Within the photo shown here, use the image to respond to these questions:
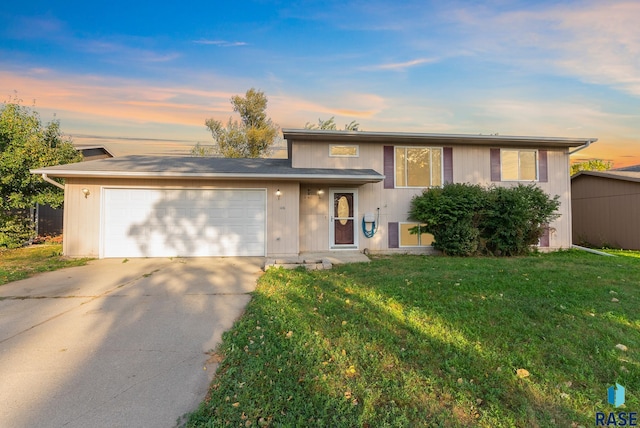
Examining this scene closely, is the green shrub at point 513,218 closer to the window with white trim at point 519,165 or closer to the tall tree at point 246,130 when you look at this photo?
the window with white trim at point 519,165

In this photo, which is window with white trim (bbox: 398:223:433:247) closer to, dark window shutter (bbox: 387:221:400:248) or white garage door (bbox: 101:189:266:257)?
dark window shutter (bbox: 387:221:400:248)

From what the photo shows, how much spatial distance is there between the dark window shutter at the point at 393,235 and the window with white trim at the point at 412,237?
0.45ft

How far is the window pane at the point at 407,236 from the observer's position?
9.96 m

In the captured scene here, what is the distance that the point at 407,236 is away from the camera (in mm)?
9977

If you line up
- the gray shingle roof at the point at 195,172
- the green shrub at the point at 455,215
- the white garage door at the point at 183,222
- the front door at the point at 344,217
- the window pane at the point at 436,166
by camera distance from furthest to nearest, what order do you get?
the window pane at the point at 436,166, the front door at the point at 344,217, the green shrub at the point at 455,215, the white garage door at the point at 183,222, the gray shingle roof at the point at 195,172

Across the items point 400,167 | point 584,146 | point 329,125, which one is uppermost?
point 329,125

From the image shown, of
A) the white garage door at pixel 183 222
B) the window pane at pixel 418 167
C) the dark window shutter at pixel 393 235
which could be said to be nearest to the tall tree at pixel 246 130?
the white garage door at pixel 183 222

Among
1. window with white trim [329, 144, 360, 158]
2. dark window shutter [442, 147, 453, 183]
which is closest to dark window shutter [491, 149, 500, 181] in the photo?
dark window shutter [442, 147, 453, 183]

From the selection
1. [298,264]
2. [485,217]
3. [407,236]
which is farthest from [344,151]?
[485,217]

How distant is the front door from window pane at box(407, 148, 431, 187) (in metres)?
2.04

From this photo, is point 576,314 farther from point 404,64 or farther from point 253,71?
point 253,71

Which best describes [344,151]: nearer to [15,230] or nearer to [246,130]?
[15,230]

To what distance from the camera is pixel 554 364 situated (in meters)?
2.68

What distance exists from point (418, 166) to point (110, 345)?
31.0ft
